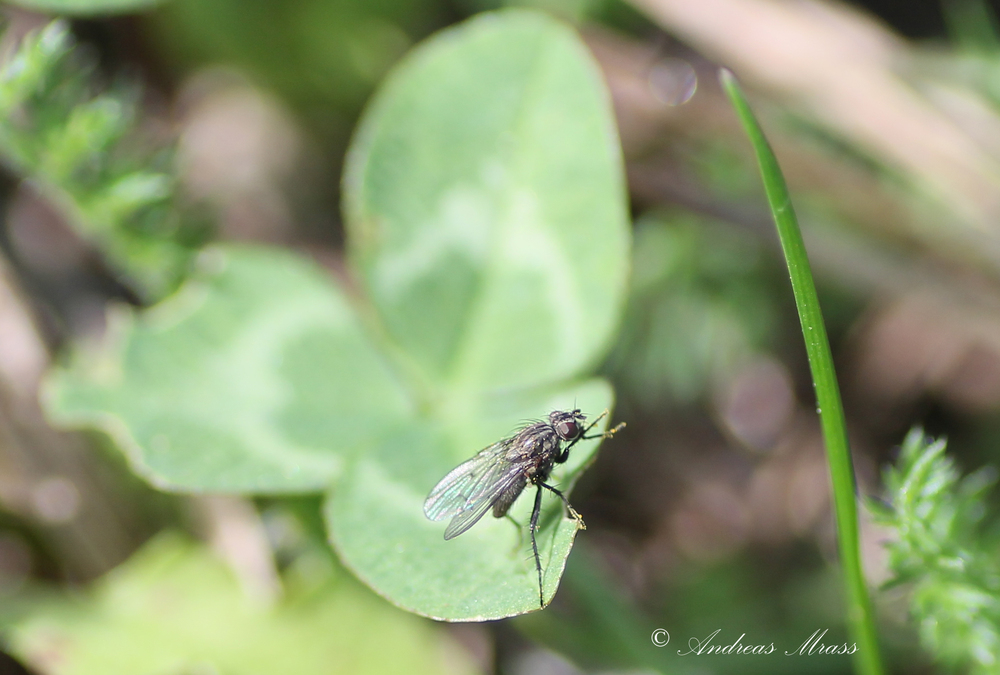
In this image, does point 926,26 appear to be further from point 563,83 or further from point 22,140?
point 22,140

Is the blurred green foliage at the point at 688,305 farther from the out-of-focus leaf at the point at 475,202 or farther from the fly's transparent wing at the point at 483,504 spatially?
the fly's transparent wing at the point at 483,504

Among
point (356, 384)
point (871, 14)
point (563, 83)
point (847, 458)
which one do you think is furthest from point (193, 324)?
point (871, 14)

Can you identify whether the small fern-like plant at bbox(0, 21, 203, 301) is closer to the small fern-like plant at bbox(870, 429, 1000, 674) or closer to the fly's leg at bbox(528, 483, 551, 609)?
the fly's leg at bbox(528, 483, 551, 609)
